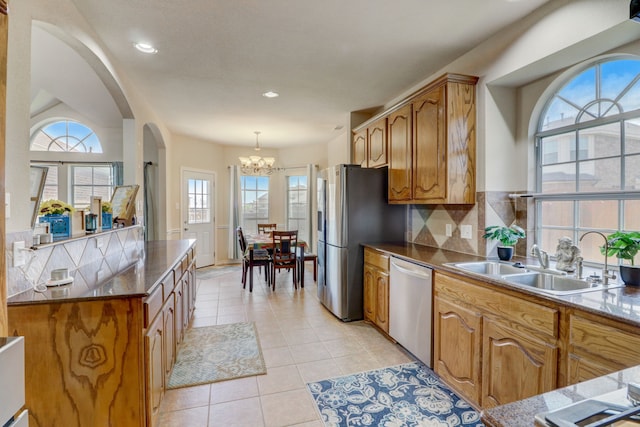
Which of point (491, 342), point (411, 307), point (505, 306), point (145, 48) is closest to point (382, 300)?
point (411, 307)

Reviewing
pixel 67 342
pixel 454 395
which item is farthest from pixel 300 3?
pixel 454 395

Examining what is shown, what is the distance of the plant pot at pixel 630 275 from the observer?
1.54 m

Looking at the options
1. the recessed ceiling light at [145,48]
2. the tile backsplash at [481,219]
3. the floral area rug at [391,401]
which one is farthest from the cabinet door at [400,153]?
the recessed ceiling light at [145,48]

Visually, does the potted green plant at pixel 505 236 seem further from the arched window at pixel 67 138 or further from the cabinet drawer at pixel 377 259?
the arched window at pixel 67 138

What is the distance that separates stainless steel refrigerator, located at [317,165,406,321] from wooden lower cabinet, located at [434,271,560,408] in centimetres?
130

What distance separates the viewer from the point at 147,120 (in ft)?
13.1

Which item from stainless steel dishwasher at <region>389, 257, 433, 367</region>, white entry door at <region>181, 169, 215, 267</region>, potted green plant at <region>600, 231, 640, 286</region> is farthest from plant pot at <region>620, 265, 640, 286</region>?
white entry door at <region>181, 169, 215, 267</region>

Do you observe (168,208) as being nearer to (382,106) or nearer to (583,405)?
(382,106)

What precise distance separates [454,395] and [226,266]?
17.8ft

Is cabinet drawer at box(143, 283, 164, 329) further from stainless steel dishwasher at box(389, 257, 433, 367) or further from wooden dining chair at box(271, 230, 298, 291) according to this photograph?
wooden dining chair at box(271, 230, 298, 291)

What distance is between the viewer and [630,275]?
5.10ft

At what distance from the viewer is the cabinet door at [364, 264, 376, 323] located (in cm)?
327

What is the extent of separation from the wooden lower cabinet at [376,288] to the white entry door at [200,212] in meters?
4.20

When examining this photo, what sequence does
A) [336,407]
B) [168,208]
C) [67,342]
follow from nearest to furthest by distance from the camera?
[67,342]
[336,407]
[168,208]
